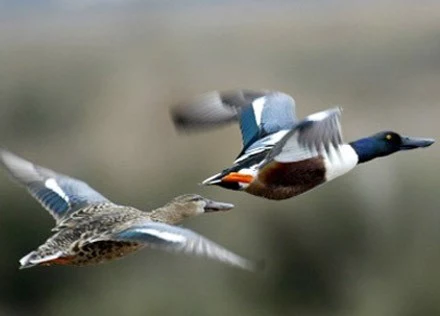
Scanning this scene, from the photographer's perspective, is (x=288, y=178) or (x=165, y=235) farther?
(x=288, y=178)

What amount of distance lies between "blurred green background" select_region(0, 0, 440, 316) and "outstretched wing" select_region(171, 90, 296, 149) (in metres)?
0.13

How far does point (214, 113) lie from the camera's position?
138 centimetres

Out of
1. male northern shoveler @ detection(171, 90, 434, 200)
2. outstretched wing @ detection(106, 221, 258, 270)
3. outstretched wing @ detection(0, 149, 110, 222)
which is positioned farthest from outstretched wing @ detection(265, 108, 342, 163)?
outstretched wing @ detection(0, 149, 110, 222)

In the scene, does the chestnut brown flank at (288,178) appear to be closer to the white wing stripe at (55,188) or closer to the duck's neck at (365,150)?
the duck's neck at (365,150)

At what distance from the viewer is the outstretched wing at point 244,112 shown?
1309 millimetres

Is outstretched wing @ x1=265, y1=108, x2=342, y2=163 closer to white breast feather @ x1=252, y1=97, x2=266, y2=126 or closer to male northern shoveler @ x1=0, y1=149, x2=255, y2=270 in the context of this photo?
male northern shoveler @ x1=0, y1=149, x2=255, y2=270

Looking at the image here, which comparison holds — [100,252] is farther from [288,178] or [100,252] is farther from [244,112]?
[244,112]

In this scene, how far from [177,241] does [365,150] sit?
0.32 meters

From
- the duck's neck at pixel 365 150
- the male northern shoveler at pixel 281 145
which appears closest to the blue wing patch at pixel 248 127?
the male northern shoveler at pixel 281 145

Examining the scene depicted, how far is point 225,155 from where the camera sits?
1574 millimetres

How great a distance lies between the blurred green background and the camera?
6.84ft

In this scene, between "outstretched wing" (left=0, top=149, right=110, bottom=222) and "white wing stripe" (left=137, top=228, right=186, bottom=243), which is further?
"outstretched wing" (left=0, top=149, right=110, bottom=222)

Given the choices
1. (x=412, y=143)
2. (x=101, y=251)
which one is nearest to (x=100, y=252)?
(x=101, y=251)

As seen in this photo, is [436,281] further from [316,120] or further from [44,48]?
[316,120]
